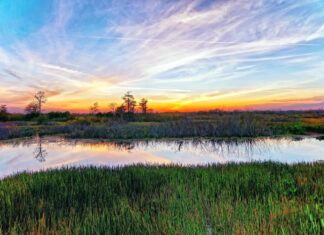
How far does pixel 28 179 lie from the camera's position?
A: 6887 mm

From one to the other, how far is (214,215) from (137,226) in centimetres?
122

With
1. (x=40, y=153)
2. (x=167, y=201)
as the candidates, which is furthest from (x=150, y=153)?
(x=167, y=201)

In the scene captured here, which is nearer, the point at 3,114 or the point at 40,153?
the point at 40,153

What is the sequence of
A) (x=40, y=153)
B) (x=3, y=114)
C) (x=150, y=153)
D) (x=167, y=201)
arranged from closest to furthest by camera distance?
1. (x=167, y=201)
2. (x=150, y=153)
3. (x=40, y=153)
4. (x=3, y=114)

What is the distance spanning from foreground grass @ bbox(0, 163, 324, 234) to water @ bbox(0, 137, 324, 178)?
360cm

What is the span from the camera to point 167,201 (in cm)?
520

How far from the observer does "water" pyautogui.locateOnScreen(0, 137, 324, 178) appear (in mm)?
11859

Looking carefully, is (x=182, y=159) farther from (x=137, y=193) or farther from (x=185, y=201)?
(x=185, y=201)

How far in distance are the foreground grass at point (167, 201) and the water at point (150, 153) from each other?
360 cm

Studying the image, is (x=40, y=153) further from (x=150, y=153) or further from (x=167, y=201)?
(x=167, y=201)

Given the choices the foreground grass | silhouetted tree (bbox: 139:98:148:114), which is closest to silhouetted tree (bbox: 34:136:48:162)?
the foreground grass

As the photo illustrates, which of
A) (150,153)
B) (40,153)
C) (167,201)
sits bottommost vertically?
(150,153)

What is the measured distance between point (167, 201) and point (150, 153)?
897 cm

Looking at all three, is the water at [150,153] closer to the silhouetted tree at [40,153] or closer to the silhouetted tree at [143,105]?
the silhouetted tree at [40,153]
